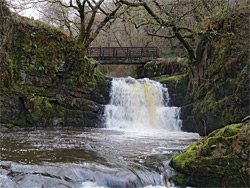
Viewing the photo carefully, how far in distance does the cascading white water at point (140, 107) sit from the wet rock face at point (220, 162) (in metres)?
8.62

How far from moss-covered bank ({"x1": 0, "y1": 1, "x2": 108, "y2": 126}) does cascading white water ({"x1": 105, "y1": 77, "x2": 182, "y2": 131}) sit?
2.85 ft

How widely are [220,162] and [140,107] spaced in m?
10.5

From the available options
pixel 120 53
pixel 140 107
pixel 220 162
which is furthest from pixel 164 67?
pixel 220 162

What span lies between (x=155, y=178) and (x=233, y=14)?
760 centimetres

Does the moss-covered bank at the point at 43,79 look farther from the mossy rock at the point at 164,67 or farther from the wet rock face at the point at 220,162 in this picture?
the wet rock face at the point at 220,162

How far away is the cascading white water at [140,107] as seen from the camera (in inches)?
513

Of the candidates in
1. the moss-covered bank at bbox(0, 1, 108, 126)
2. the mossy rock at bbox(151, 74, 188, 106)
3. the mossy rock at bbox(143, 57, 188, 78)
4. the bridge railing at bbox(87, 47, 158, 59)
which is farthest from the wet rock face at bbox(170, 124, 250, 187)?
the bridge railing at bbox(87, 47, 158, 59)

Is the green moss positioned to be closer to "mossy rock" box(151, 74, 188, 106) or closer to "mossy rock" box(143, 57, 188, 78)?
"mossy rock" box(151, 74, 188, 106)

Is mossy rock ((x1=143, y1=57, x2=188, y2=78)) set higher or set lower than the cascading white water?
higher

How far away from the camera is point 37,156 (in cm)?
465

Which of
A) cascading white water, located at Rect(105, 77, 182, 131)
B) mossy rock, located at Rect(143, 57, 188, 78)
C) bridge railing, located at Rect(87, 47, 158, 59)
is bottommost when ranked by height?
cascading white water, located at Rect(105, 77, 182, 131)

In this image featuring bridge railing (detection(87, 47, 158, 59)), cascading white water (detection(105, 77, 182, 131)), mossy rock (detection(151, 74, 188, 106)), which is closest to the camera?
cascading white water (detection(105, 77, 182, 131))

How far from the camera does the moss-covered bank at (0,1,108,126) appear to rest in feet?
32.6

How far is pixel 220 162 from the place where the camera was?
11.4ft
